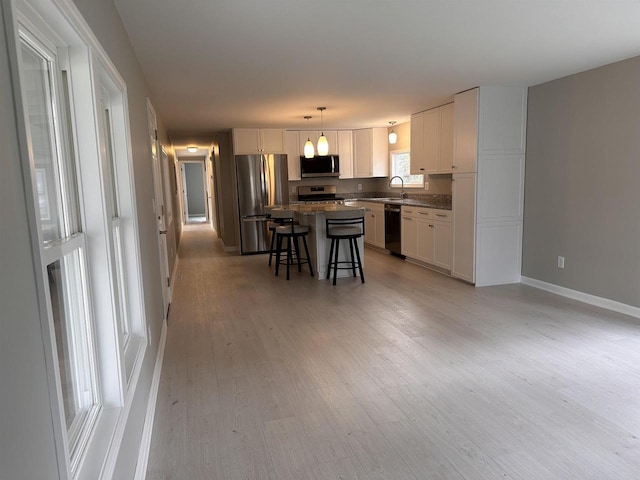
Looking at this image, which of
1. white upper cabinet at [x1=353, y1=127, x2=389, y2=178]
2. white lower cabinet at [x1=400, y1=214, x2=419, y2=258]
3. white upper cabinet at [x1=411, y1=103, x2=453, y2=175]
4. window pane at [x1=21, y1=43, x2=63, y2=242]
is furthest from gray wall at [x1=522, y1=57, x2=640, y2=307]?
window pane at [x1=21, y1=43, x2=63, y2=242]

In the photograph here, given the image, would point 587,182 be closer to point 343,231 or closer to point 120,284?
point 343,231

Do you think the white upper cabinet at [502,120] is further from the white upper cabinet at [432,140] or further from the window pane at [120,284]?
the window pane at [120,284]

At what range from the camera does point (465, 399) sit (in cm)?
Result: 257

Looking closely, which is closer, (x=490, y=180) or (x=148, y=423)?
(x=148, y=423)

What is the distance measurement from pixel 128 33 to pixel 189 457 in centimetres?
258

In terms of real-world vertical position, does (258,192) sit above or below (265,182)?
below

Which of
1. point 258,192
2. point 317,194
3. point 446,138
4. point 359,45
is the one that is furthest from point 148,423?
point 317,194

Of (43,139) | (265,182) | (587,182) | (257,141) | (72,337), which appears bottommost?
(72,337)

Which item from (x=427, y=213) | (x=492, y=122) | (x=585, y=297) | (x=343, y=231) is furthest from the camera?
(x=427, y=213)

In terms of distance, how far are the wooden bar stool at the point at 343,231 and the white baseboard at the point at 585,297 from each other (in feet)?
6.76

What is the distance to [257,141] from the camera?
766cm

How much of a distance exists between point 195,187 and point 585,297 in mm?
14245

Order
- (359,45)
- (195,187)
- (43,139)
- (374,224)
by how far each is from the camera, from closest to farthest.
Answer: (43,139)
(359,45)
(374,224)
(195,187)

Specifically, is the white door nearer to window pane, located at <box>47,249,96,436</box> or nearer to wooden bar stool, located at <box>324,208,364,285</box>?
wooden bar stool, located at <box>324,208,364,285</box>
